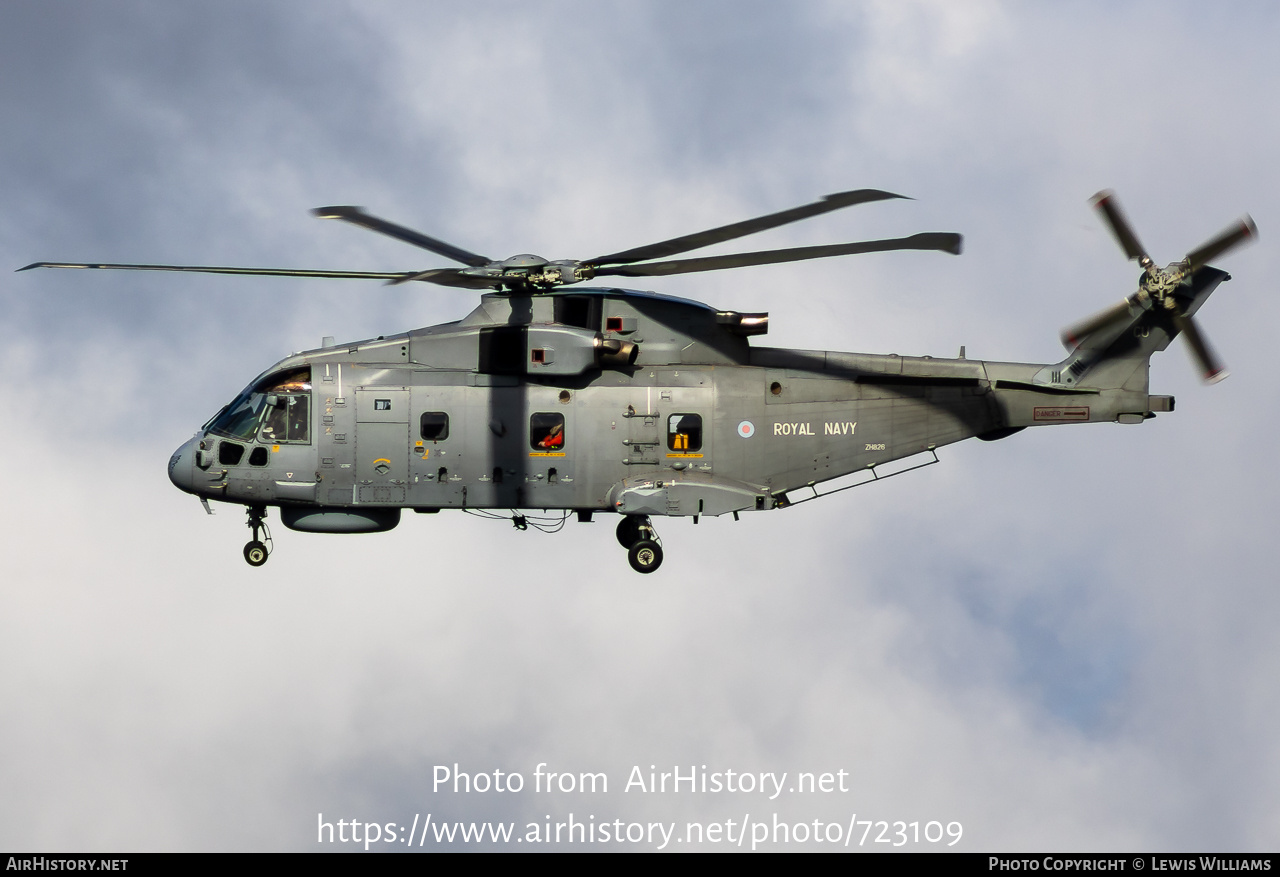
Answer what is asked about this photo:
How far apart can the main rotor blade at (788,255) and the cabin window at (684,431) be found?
3306mm

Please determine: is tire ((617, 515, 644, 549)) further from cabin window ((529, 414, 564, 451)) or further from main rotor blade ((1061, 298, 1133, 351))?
main rotor blade ((1061, 298, 1133, 351))

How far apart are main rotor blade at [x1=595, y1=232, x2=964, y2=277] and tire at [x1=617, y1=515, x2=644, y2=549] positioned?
19.6 ft

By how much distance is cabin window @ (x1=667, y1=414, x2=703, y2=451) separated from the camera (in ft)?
88.4

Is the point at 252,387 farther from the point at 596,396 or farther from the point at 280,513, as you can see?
the point at 596,396

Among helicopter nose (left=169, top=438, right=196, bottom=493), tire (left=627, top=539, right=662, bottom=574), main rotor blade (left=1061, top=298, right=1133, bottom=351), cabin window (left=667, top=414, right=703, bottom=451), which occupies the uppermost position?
main rotor blade (left=1061, top=298, right=1133, bottom=351)

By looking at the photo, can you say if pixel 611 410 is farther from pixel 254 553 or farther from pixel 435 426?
pixel 254 553

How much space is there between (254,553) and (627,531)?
7859 mm

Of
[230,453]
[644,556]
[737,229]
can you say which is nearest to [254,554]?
[230,453]

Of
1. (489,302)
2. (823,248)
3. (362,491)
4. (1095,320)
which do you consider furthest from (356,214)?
(1095,320)

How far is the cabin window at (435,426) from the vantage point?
88.4 ft

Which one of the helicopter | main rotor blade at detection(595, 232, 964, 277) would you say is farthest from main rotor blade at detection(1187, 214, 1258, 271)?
main rotor blade at detection(595, 232, 964, 277)

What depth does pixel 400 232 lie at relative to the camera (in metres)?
24.7

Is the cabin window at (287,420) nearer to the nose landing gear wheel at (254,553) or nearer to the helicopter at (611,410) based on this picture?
the helicopter at (611,410)

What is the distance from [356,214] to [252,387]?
18.6 feet
